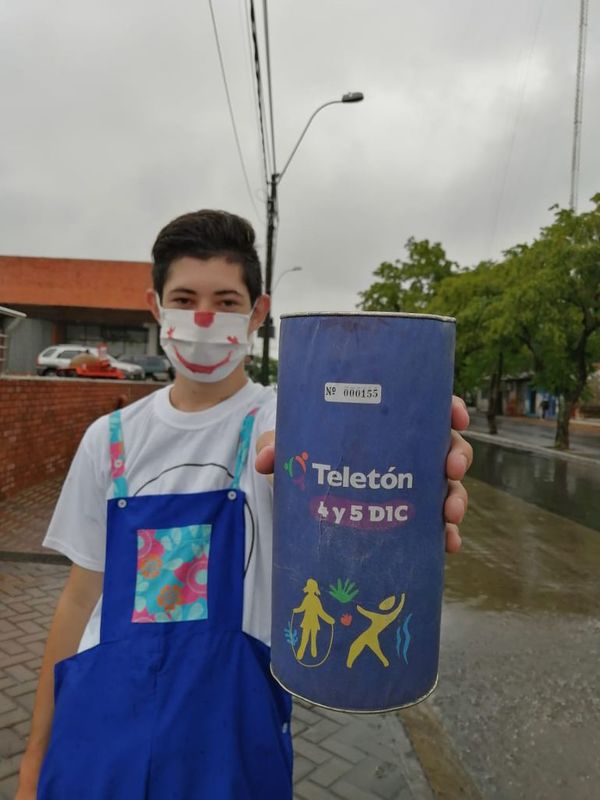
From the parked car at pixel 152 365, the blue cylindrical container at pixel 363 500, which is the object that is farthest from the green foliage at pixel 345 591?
the parked car at pixel 152 365

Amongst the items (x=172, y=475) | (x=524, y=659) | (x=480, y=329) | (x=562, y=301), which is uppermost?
(x=562, y=301)

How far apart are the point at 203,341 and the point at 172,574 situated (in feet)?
1.72

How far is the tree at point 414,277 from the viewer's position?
3322 cm

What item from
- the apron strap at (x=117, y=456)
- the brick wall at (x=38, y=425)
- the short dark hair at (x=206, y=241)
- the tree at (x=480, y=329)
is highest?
the tree at (x=480, y=329)

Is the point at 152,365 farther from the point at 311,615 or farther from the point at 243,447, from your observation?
the point at 311,615

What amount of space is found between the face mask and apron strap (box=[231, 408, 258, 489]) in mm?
161

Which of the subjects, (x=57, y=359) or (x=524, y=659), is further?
(x=57, y=359)

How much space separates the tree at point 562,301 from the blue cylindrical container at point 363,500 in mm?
16333

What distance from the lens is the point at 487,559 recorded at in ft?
21.0

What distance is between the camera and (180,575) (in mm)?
1225

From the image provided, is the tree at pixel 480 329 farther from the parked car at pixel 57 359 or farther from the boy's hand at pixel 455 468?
the boy's hand at pixel 455 468

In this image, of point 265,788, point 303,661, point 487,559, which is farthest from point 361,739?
point 487,559

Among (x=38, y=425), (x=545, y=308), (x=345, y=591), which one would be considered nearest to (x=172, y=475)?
(x=345, y=591)

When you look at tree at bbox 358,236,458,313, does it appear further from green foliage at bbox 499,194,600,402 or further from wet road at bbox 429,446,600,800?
wet road at bbox 429,446,600,800
